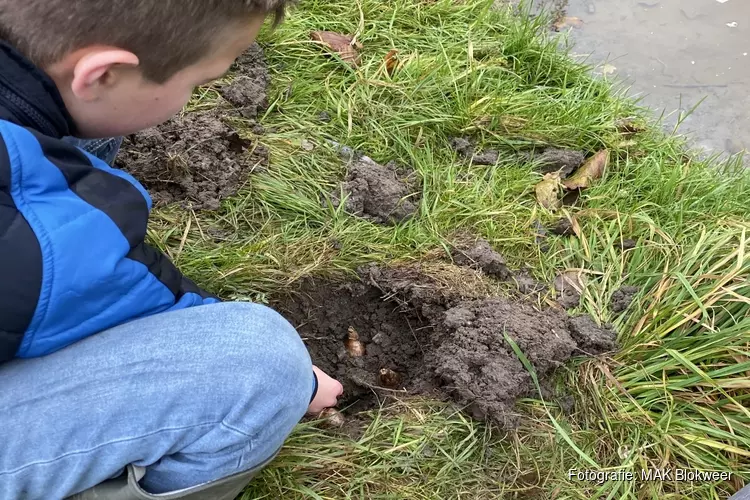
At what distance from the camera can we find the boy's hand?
1634 mm

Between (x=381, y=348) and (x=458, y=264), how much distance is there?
0.38 meters

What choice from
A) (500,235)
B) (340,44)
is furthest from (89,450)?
(340,44)

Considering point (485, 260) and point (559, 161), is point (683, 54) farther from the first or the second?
point (485, 260)

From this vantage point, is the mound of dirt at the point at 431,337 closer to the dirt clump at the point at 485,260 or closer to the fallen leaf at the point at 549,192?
the dirt clump at the point at 485,260

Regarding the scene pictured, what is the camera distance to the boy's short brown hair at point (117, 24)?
1.10 metres

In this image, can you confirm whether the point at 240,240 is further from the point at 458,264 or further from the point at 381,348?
the point at 458,264

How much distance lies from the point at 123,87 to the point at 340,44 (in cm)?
163

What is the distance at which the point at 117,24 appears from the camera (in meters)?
1.11

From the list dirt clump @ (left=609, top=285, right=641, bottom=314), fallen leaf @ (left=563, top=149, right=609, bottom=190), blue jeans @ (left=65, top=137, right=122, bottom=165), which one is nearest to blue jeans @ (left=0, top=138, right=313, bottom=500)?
blue jeans @ (left=65, top=137, right=122, bottom=165)

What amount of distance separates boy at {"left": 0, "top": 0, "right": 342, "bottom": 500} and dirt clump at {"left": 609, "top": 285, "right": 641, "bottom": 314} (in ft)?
3.62

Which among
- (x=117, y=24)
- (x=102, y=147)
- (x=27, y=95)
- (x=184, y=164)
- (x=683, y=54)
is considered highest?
(x=117, y=24)

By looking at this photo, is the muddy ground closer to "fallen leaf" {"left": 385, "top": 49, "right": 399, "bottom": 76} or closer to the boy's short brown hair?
"fallen leaf" {"left": 385, "top": 49, "right": 399, "bottom": 76}

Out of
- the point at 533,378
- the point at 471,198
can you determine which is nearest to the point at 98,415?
the point at 533,378

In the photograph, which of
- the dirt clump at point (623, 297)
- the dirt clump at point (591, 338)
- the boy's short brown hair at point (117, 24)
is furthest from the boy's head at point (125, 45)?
the dirt clump at point (623, 297)
